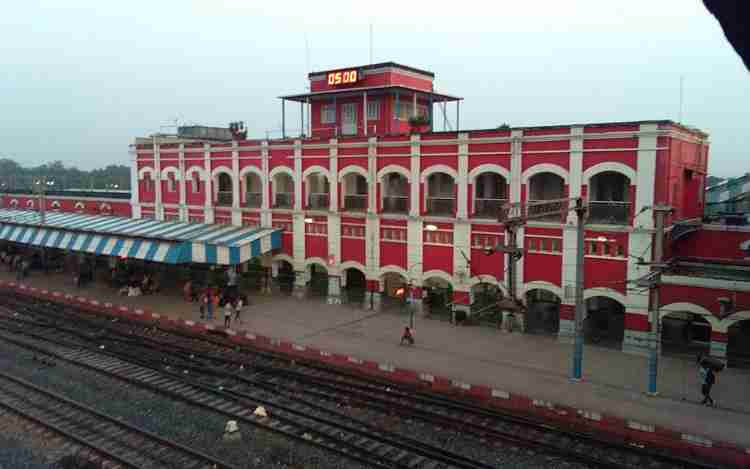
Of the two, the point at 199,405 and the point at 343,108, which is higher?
the point at 343,108

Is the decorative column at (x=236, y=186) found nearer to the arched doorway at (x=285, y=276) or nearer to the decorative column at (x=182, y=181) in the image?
the arched doorway at (x=285, y=276)

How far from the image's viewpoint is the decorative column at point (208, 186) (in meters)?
39.6

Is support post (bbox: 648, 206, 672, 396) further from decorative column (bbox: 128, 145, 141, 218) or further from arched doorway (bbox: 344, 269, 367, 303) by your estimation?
decorative column (bbox: 128, 145, 141, 218)

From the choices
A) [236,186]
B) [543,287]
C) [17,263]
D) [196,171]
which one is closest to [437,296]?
[543,287]

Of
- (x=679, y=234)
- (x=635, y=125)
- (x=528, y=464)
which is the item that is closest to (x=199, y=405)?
(x=528, y=464)

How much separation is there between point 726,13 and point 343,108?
35.6 meters

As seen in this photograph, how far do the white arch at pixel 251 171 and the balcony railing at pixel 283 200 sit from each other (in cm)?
152

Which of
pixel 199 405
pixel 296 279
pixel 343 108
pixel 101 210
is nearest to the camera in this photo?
pixel 199 405

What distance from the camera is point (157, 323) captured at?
29.6 m

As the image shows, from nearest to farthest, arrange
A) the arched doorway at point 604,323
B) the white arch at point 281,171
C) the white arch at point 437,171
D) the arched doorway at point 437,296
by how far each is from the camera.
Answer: the arched doorway at point 604,323, the white arch at point 437,171, the arched doorway at point 437,296, the white arch at point 281,171

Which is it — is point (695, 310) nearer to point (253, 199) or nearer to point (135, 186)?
point (253, 199)

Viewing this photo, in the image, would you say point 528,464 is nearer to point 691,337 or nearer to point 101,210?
point 691,337

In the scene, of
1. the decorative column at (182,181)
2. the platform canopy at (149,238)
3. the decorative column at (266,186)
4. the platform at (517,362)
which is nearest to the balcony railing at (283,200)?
the decorative column at (266,186)

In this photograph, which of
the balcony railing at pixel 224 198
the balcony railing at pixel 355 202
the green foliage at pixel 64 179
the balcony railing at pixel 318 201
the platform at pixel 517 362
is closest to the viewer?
the platform at pixel 517 362
